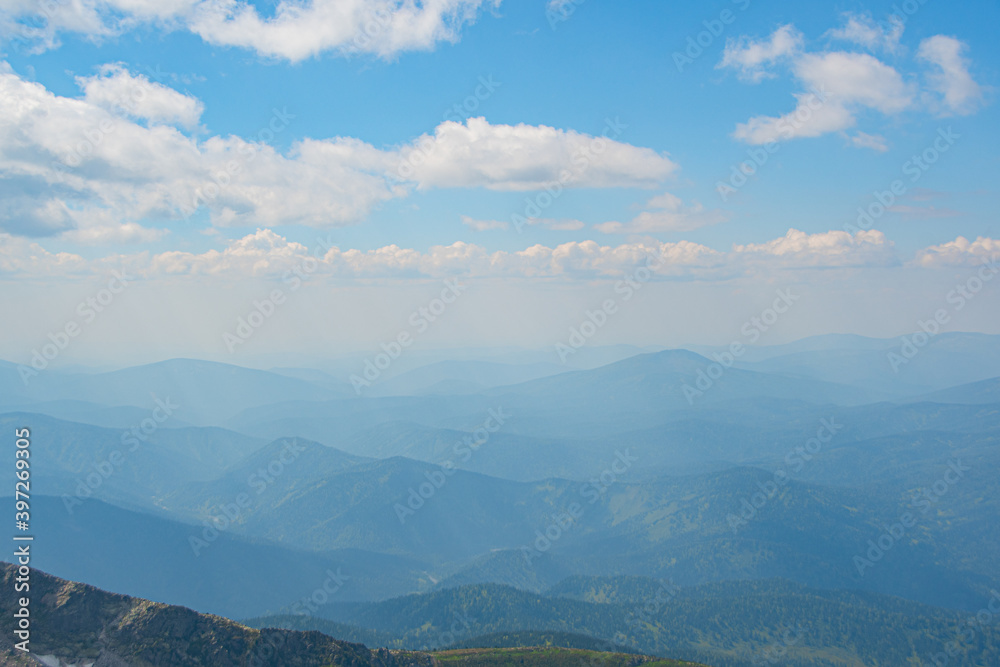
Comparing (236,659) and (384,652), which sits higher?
(236,659)

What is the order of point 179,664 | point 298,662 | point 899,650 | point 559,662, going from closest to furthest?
point 179,664, point 298,662, point 559,662, point 899,650

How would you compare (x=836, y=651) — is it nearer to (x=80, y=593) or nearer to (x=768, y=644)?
(x=768, y=644)

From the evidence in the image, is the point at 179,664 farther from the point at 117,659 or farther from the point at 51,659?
the point at 51,659

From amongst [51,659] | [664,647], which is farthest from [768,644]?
[51,659]

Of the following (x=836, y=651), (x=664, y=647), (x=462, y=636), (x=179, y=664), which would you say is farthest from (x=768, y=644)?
(x=179, y=664)

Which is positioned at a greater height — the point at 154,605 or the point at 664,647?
the point at 154,605

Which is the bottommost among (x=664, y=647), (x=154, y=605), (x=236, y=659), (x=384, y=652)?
(x=664, y=647)

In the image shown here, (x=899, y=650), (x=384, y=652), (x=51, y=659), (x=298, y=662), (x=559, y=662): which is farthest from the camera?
(x=899, y=650)

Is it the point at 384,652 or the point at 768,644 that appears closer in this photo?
Result: the point at 384,652

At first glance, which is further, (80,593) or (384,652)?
(384,652)
